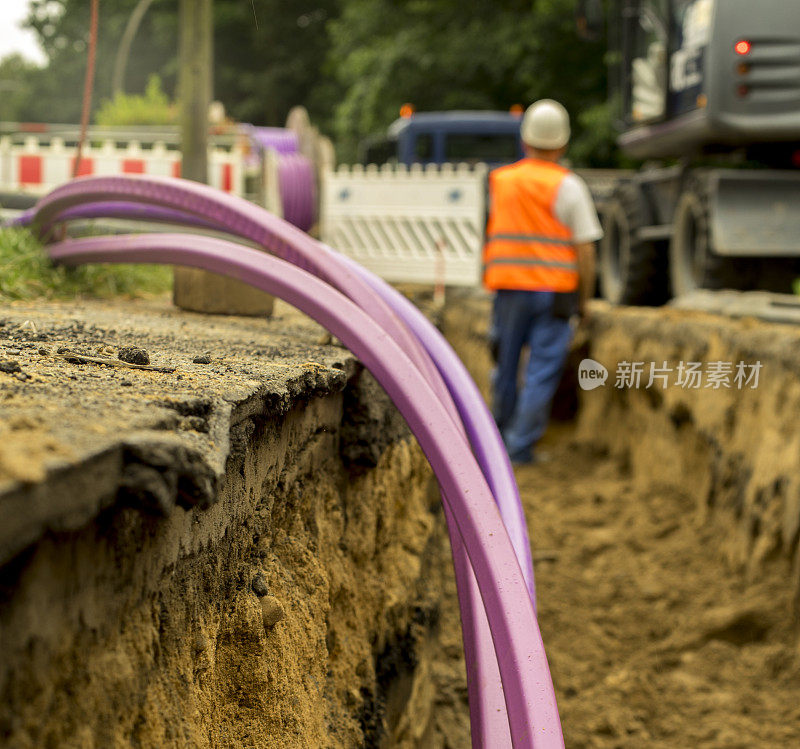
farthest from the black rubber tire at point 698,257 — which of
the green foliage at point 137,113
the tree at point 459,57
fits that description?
the tree at point 459,57

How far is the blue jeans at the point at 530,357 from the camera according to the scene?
528 centimetres

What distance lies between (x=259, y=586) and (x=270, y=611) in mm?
46

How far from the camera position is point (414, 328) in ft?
8.16

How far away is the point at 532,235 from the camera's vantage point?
5164 mm

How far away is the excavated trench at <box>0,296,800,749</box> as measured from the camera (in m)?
1.01

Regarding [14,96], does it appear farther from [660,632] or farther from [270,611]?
[270,611]

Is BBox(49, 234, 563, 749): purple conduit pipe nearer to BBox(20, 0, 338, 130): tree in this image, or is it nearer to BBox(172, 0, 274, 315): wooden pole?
BBox(172, 0, 274, 315): wooden pole

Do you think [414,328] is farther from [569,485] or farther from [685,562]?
[569,485]

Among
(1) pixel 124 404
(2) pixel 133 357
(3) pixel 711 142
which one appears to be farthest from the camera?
(3) pixel 711 142

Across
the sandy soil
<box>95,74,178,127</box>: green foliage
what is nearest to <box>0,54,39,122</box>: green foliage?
<box>95,74,178,127</box>: green foliage

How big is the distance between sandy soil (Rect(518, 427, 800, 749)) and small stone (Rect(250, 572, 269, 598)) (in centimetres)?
178

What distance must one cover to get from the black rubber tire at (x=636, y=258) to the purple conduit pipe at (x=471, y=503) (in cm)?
568

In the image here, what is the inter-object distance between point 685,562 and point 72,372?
347 centimetres

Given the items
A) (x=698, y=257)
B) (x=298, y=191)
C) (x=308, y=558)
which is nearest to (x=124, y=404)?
(x=308, y=558)
